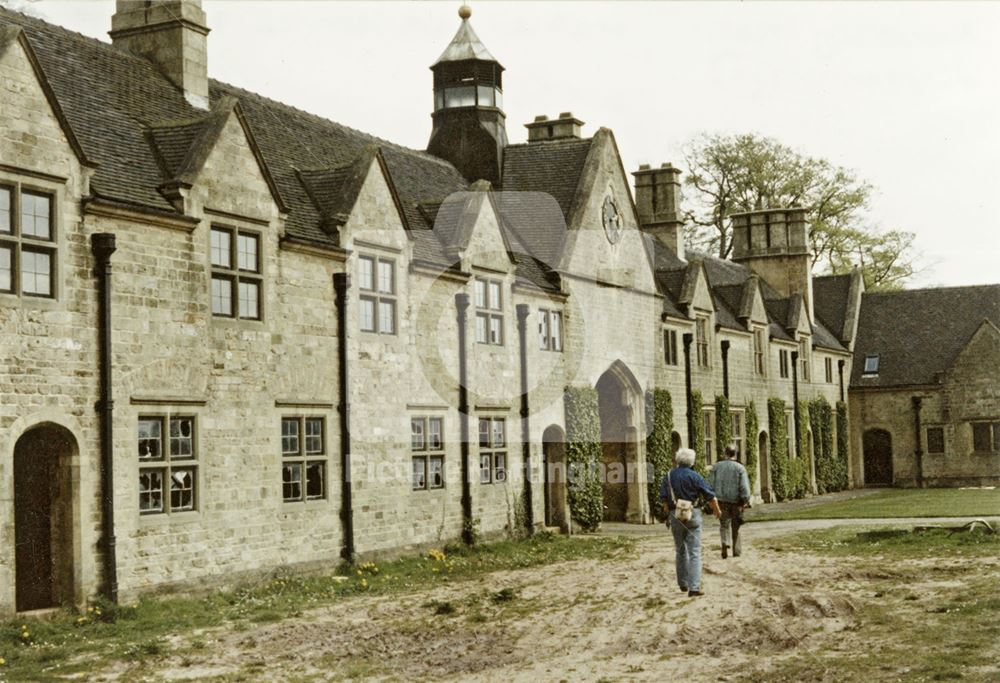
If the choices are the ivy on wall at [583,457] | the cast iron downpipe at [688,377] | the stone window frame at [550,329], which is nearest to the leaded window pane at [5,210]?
the stone window frame at [550,329]

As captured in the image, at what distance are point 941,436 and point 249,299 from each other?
38.1 meters

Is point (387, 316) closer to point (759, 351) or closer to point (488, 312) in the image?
point (488, 312)

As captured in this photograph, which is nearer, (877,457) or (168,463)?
(168,463)

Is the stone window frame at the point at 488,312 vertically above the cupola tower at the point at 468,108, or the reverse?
the cupola tower at the point at 468,108

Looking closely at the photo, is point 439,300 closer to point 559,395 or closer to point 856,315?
point 559,395

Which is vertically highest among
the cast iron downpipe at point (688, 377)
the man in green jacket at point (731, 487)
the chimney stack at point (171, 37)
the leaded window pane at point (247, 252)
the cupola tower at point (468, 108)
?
the cupola tower at point (468, 108)

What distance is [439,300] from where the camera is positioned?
24.7 metres

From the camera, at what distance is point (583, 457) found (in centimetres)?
2973

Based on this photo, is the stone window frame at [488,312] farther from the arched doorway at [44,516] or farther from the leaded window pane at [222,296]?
the arched doorway at [44,516]

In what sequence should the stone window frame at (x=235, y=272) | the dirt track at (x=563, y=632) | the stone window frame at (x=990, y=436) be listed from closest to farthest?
the dirt track at (x=563, y=632) → the stone window frame at (x=235, y=272) → the stone window frame at (x=990, y=436)

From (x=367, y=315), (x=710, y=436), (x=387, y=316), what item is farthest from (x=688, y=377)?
(x=367, y=315)

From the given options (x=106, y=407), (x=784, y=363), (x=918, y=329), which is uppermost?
(x=918, y=329)

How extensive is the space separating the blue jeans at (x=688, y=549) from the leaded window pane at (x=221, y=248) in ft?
26.2

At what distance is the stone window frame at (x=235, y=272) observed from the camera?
18.9 meters
